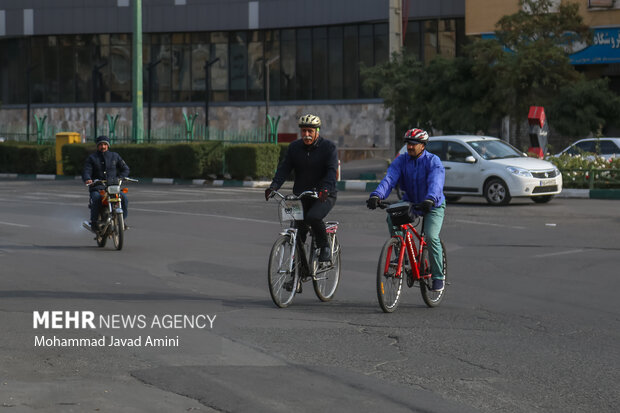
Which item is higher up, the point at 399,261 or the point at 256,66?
the point at 256,66

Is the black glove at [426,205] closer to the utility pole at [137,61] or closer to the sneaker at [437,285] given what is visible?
the sneaker at [437,285]

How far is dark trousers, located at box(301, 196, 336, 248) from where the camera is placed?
10.8 meters

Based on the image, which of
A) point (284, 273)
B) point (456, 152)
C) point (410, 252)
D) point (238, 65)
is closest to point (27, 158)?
point (238, 65)

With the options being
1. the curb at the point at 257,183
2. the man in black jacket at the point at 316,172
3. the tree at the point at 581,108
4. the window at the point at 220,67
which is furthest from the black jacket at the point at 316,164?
the window at the point at 220,67

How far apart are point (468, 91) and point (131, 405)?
109 ft

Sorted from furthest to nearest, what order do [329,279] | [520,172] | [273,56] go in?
[273,56] < [520,172] < [329,279]

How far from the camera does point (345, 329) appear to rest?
31.4 ft

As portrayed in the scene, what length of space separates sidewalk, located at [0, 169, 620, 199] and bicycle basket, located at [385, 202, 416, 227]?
18.3 m

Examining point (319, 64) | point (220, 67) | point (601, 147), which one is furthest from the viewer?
point (220, 67)

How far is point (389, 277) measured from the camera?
10.5 m

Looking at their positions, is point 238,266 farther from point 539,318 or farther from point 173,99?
point 173,99

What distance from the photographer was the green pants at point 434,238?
1076 centimetres

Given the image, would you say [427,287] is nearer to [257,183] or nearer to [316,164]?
[316,164]

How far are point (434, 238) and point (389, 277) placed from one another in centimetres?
65
